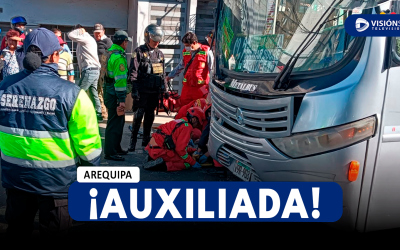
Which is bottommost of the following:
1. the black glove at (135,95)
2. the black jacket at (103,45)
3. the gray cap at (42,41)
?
the black glove at (135,95)

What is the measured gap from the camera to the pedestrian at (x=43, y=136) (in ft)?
9.97

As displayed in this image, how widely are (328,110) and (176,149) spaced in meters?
2.91

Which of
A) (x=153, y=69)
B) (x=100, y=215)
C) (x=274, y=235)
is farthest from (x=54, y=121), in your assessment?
(x=153, y=69)

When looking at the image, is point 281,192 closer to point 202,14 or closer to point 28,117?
point 28,117

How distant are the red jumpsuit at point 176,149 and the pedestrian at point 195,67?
5.85ft

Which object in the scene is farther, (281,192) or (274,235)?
(274,235)

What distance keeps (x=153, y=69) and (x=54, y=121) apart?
3.93 meters

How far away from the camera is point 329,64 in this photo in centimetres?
385

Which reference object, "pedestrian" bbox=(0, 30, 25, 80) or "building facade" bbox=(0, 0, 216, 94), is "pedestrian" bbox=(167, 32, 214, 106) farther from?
"building facade" bbox=(0, 0, 216, 94)

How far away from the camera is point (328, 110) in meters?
3.68

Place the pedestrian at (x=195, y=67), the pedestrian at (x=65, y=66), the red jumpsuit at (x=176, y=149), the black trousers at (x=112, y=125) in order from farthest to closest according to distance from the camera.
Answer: the pedestrian at (x=65, y=66) < the pedestrian at (x=195, y=67) < the black trousers at (x=112, y=125) < the red jumpsuit at (x=176, y=149)

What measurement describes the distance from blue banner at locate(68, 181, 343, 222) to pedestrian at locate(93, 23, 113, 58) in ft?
18.4

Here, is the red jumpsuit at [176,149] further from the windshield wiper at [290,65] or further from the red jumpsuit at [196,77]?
the windshield wiper at [290,65]

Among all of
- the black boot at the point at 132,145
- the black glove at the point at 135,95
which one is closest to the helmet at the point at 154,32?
the black glove at the point at 135,95
